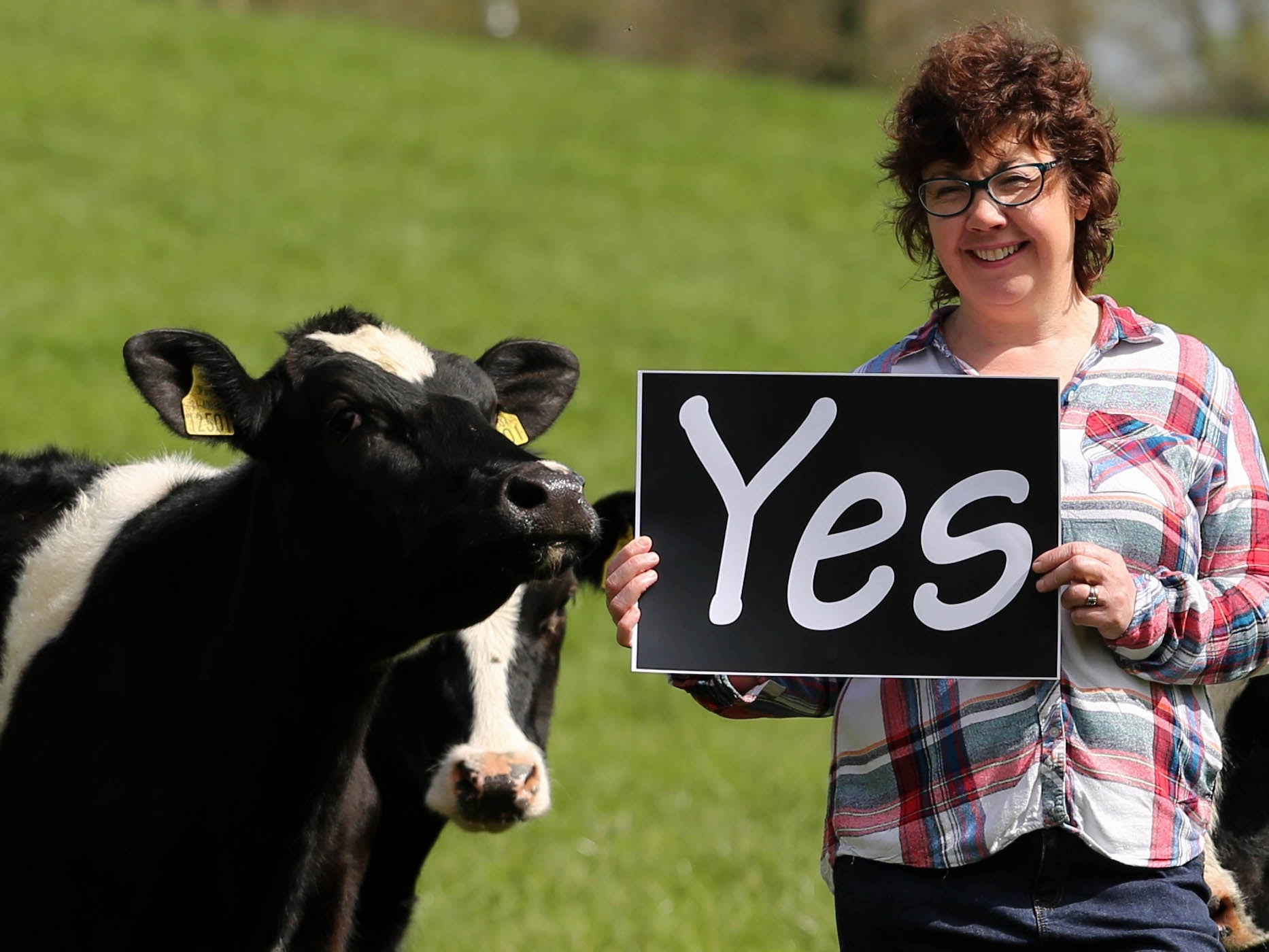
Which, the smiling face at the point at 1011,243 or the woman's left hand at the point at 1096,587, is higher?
the smiling face at the point at 1011,243

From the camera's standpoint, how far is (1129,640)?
9.08 feet

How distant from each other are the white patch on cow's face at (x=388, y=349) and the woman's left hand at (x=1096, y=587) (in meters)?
1.67

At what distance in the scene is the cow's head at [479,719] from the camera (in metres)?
4.58

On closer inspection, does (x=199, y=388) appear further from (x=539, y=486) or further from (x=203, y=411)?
(x=539, y=486)

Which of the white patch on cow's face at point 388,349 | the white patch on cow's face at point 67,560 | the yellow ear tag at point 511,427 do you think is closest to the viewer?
the white patch on cow's face at point 388,349

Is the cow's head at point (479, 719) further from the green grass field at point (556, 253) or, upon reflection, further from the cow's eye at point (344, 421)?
the green grass field at point (556, 253)

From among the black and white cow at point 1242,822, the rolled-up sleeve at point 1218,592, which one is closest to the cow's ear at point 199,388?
the rolled-up sleeve at point 1218,592

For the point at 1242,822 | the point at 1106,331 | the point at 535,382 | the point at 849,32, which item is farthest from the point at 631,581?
the point at 849,32

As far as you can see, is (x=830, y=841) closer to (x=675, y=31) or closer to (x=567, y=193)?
(x=567, y=193)

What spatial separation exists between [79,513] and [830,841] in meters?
2.38

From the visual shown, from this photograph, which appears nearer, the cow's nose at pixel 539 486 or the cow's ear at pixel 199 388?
the cow's nose at pixel 539 486

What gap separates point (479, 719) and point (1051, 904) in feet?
7.49

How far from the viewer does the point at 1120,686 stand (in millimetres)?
2861

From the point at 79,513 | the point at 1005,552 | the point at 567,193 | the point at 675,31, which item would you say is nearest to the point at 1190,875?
the point at 1005,552
